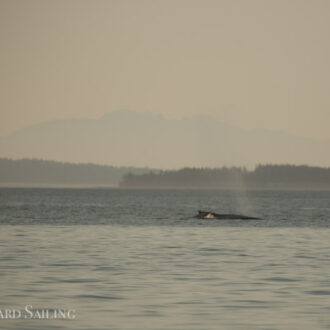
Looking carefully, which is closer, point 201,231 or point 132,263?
point 132,263

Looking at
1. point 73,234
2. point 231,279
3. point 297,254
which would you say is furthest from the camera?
point 73,234

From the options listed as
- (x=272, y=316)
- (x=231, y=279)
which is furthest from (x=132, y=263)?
(x=272, y=316)

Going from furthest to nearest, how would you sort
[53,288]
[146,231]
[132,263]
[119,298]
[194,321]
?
[146,231]
[132,263]
[53,288]
[119,298]
[194,321]

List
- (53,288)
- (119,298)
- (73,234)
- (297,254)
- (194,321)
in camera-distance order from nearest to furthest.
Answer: (194,321), (119,298), (53,288), (297,254), (73,234)

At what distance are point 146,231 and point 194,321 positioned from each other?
131 ft

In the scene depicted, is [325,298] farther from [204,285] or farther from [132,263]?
[132,263]

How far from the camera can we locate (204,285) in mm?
29438

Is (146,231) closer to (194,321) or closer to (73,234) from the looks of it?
(73,234)

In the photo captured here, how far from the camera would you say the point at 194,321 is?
2267 centimetres

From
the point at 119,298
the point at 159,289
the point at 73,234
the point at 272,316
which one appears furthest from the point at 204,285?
the point at 73,234

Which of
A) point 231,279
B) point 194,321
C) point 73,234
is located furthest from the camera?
point 73,234

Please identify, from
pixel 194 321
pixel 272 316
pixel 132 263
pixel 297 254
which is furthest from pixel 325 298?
pixel 297 254

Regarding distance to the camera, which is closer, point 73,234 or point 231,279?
point 231,279

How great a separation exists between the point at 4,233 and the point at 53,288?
102 feet
